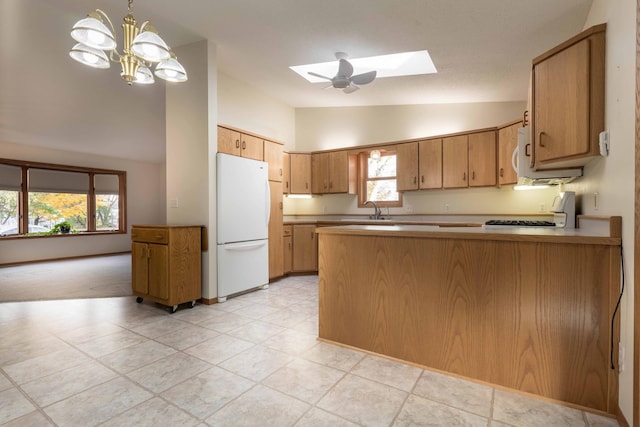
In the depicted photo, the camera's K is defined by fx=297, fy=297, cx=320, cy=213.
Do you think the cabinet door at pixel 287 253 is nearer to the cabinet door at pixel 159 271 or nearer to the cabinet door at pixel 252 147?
the cabinet door at pixel 252 147

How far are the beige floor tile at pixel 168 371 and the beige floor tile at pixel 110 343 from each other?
19.3 inches

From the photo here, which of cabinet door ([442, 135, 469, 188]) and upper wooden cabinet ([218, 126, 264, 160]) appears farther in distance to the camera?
cabinet door ([442, 135, 469, 188])

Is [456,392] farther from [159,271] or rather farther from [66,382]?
[159,271]

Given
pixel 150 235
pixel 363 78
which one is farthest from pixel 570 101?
pixel 150 235

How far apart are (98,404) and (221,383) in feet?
2.10

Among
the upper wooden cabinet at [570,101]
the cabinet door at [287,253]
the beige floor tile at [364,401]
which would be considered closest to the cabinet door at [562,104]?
the upper wooden cabinet at [570,101]

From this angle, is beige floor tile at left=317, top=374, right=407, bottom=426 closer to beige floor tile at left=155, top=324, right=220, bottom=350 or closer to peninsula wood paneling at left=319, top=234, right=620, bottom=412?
peninsula wood paneling at left=319, top=234, right=620, bottom=412

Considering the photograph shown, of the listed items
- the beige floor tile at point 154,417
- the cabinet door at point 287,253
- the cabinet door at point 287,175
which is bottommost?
the beige floor tile at point 154,417

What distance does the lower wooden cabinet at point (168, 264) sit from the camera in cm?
315

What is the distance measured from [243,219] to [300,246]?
1.46 m

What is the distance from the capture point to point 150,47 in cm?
210

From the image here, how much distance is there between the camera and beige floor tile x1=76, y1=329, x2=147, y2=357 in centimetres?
228

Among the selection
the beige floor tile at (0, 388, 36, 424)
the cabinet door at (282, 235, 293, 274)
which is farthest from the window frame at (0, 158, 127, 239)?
the beige floor tile at (0, 388, 36, 424)

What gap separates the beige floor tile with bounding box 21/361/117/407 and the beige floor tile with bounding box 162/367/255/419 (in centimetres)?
53
